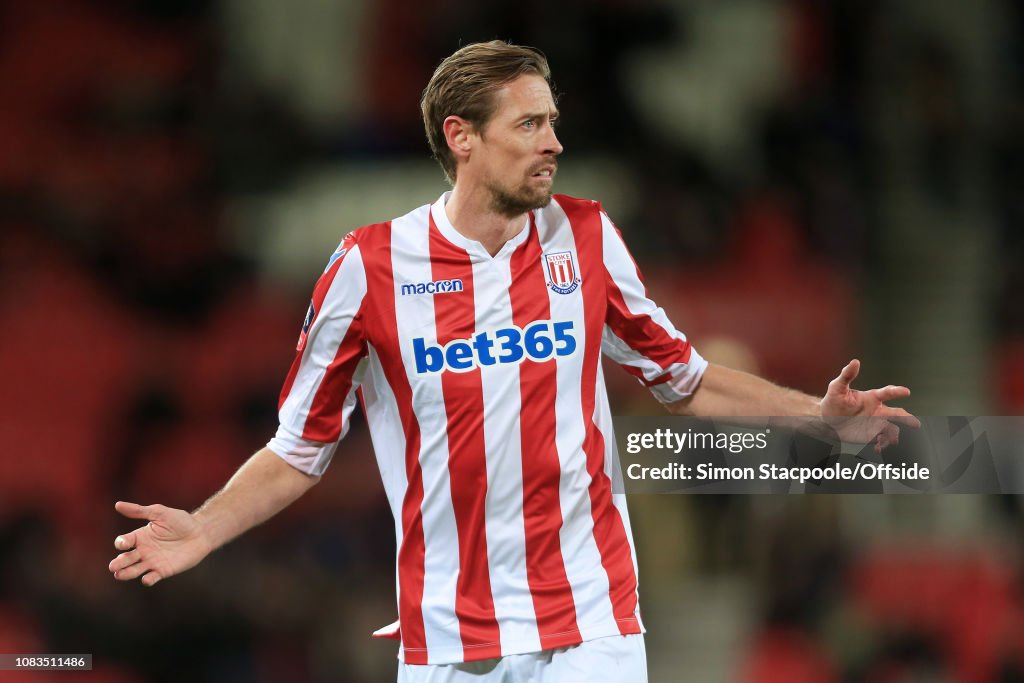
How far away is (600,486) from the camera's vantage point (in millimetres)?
3238

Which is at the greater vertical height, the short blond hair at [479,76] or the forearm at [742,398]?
the short blond hair at [479,76]

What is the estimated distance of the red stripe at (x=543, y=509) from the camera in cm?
312

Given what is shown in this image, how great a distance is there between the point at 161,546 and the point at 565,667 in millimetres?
1016

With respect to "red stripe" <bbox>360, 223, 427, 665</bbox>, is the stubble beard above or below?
above

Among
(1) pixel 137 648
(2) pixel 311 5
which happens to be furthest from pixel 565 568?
(2) pixel 311 5

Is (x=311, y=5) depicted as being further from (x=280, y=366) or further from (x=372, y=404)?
(x=372, y=404)

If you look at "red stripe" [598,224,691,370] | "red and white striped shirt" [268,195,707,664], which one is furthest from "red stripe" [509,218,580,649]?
"red stripe" [598,224,691,370]

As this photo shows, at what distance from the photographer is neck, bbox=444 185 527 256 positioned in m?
3.31

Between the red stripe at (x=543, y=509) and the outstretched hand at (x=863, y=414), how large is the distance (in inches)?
27.8

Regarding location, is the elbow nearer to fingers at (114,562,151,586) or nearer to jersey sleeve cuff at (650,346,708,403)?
jersey sleeve cuff at (650,346,708,403)


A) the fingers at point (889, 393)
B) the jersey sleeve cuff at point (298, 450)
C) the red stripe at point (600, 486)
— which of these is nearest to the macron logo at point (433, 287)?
the red stripe at point (600, 486)

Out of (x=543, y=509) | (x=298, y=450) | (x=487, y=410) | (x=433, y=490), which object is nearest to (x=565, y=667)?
(x=543, y=509)

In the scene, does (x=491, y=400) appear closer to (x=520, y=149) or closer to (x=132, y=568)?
(x=520, y=149)

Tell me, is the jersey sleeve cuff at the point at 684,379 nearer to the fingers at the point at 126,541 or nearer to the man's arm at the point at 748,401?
the man's arm at the point at 748,401
